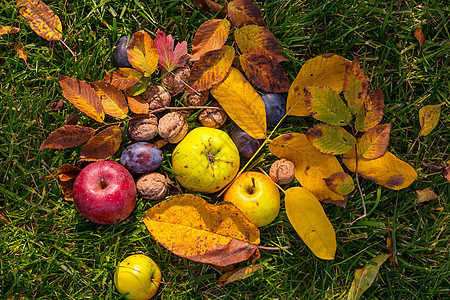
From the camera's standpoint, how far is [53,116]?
2.42 meters

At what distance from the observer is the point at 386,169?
2.35m

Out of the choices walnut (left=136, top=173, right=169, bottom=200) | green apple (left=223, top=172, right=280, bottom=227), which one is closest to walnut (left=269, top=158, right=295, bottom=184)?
green apple (left=223, top=172, right=280, bottom=227)

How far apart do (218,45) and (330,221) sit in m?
1.22

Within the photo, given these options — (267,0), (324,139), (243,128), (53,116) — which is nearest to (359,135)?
(324,139)

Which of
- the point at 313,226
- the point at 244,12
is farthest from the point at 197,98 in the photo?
the point at 313,226

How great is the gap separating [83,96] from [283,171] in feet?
3.87

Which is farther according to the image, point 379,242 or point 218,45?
point 379,242

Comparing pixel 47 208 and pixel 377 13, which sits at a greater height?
pixel 377 13

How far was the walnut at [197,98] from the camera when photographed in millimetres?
2367

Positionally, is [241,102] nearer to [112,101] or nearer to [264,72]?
[264,72]

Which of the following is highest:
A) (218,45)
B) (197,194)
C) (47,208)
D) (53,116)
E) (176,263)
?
(218,45)

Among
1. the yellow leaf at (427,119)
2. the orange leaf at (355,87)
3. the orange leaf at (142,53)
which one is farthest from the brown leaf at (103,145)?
the yellow leaf at (427,119)

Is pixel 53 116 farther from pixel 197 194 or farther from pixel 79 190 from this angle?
pixel 197 194

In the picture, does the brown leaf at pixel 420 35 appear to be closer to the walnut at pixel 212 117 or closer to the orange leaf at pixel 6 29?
the walnut at pixel 212 117
